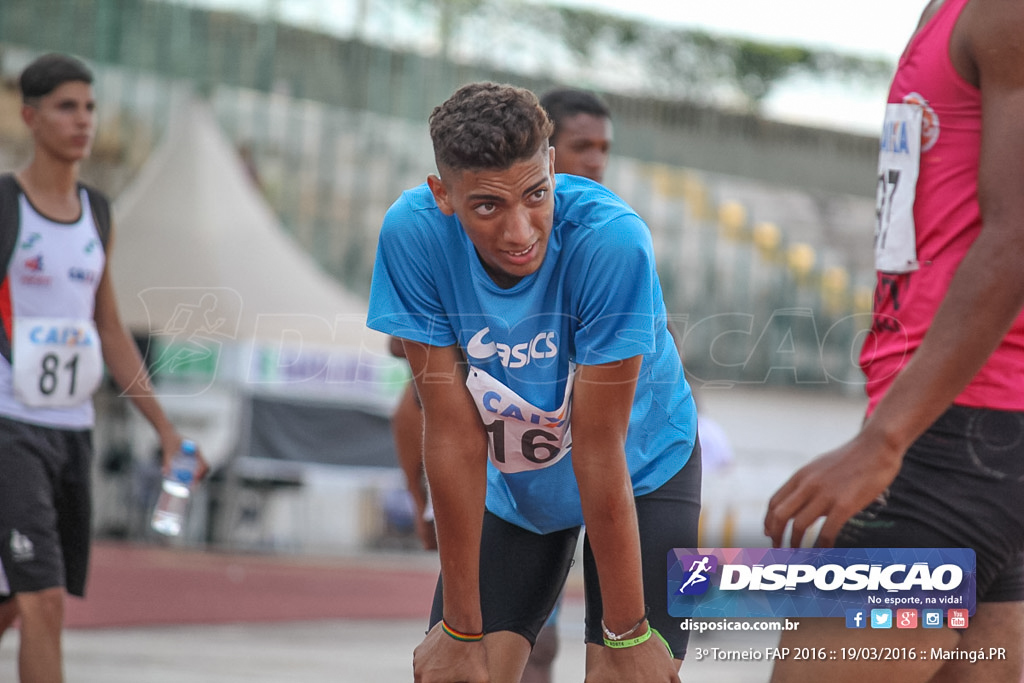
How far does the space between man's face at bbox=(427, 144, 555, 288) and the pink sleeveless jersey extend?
2.19 feet

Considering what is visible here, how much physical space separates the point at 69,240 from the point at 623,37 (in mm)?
13157

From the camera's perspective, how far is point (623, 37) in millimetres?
16312

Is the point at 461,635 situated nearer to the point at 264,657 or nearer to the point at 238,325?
the point at 264,657

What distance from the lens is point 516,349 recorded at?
2.47 m

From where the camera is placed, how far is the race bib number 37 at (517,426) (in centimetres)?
246

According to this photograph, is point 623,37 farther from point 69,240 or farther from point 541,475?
point 541,475

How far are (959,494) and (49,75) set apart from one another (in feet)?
11.4

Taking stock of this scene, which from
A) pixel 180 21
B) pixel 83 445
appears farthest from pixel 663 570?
pixel 180 21

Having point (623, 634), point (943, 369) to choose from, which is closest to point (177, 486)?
point (623, 634)

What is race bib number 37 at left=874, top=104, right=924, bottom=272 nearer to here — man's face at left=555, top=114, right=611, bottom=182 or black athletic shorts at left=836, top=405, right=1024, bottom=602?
black athletic shorts at left=836, top=405, right=1024, bottom=602

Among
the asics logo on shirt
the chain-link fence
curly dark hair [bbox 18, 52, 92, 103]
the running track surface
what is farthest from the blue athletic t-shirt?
the chain-link fence

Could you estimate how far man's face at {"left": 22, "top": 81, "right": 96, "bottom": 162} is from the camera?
4141mm

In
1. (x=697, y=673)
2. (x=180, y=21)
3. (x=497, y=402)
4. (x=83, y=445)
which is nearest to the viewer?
(x=497, y=402)

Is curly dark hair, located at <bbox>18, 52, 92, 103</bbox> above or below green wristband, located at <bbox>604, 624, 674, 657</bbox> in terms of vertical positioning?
above
